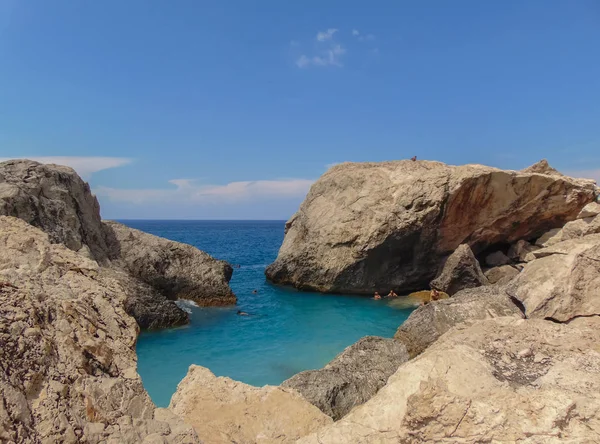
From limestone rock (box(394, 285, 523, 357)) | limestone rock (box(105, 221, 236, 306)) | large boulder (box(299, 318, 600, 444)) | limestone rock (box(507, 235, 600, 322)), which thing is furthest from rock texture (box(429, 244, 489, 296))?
large boulder (box(299, 318, 600, 444))

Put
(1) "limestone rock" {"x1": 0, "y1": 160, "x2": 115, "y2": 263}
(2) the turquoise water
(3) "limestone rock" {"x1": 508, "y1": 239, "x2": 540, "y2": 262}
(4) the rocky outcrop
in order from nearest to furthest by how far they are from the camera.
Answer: (4) the rocky outcrop < (2) the turquoise water < (1) "limestone rock" {"x1": 0, "y1": 160, "x2": 115, "y2": 263} < (3) "limestone rock" {"x1": 508, "y1": 239, "x2": 540, "y2": 262}

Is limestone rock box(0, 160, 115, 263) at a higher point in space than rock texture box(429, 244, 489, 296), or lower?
higher

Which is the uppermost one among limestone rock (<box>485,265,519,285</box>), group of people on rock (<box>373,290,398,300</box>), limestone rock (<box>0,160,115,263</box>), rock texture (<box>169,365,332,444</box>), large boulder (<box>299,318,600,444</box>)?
limestone rock (<box>0,160,115,263</box>)

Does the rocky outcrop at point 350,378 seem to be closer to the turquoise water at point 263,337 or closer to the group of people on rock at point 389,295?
the turquoise water at point 263,337

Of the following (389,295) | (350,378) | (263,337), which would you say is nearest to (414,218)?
(389,295)

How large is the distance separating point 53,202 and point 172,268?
→ 6.58 meters

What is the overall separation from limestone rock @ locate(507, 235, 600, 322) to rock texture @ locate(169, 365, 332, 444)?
6.39 meters

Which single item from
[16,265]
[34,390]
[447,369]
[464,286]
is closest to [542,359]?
[447,369]

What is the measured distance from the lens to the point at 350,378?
8.65m

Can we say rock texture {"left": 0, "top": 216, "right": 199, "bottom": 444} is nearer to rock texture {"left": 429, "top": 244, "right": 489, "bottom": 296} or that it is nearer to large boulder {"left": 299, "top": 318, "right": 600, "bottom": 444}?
large boulder {"left": 299, "top": 318, "right": 600, "bottom": 444}

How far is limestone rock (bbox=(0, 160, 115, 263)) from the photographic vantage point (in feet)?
49.4

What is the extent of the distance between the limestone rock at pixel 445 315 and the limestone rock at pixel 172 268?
12.9 m

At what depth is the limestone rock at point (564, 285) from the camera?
937 centimetres

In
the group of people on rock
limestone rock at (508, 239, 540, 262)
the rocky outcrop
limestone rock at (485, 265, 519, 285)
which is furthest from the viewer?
limestone rock at (508, 239, 540, 262)
